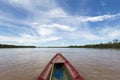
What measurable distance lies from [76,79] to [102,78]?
3725 mm

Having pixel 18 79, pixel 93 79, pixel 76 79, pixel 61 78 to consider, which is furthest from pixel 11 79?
pixel 93 79

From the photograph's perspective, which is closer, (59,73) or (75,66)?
(59,73)

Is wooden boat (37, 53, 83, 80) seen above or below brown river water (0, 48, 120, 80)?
above

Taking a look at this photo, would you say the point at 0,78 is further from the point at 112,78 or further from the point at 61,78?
the point at 112,78

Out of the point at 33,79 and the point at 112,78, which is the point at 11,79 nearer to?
the point at 33,79

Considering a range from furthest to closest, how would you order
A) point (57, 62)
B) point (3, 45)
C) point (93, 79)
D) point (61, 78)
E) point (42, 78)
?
point (3, 45) < point (57, 62) < point (93, 79) < point (61, 78) < point (42, 78)

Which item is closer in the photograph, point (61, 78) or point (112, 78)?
point (61, 78)

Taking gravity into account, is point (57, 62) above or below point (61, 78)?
above

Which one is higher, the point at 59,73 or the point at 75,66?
the point at 59,73

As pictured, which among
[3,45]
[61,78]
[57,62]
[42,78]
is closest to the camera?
[42,78]

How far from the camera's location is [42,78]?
547 centimetres

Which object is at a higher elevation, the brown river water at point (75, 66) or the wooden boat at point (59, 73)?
the wooden boat at point (59, 73)

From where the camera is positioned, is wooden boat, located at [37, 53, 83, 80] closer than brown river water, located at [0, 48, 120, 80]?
Yes

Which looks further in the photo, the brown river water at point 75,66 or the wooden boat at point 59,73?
the brown river water at point 75,66
